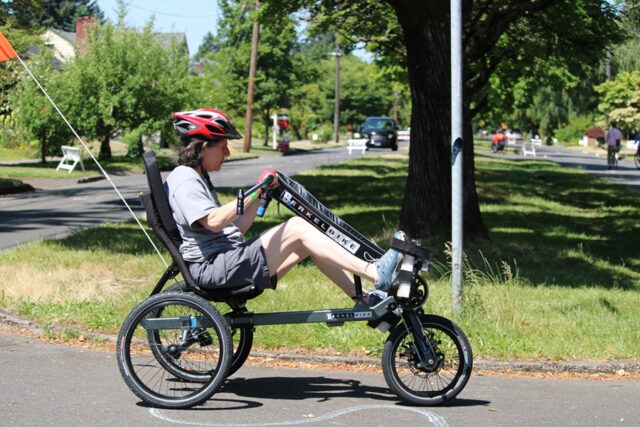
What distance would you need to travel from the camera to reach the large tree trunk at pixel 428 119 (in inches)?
499

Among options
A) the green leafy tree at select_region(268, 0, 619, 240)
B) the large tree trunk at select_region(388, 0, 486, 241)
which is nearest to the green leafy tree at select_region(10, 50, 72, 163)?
the green leafy tree at select_region(268, 0, 619, 240)

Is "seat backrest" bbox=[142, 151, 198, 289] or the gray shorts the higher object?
"seat backrest" bbox=[142, 151, 198, 289]

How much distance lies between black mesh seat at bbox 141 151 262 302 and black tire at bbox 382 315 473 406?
89cm

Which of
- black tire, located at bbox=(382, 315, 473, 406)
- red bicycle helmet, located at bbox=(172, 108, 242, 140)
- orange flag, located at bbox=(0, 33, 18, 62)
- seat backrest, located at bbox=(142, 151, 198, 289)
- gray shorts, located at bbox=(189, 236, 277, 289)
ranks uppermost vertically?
orange flag, located at bbox=(0, 33, 18, 62)

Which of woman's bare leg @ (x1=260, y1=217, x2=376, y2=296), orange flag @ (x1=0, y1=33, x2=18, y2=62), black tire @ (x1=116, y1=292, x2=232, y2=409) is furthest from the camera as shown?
orange flag @ (x1=0, y1=33, x2=18, y2=62)

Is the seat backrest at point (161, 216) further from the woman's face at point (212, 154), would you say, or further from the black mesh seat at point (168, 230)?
the woman's face at point (212, 154)

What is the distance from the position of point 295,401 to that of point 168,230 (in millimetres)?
1290

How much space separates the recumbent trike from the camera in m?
5.50

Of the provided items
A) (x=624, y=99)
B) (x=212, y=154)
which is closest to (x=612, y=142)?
(x=624, y=99)

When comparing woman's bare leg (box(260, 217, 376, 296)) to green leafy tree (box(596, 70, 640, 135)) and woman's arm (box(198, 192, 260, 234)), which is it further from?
green leafy tree (box(596, 70, 640, 135))

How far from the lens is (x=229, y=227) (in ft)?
19.3

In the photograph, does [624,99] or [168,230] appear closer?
[168,230]

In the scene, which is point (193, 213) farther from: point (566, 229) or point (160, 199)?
point (566, 229)

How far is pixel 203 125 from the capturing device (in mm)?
5742
